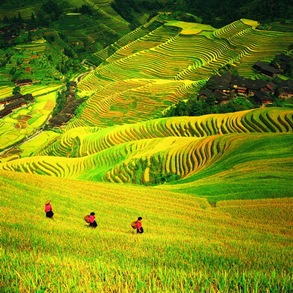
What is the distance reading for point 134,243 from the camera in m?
7.09

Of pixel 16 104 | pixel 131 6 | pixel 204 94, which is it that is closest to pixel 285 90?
pixel 204 94

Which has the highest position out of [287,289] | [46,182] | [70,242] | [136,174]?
[287,289]

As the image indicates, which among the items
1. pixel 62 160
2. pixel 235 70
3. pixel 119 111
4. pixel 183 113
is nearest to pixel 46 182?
pixel 62 160

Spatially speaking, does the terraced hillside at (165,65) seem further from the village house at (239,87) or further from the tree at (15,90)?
the tree at (15,90)

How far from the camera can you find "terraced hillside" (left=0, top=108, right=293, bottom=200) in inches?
663

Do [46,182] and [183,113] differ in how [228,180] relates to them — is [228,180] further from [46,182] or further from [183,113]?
[183,113]

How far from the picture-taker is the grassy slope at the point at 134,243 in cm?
445

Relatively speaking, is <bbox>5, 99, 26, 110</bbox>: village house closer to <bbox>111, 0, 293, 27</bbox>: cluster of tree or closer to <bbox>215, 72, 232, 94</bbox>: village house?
<bbox>215, 72, 232, 94</bbox>: village house

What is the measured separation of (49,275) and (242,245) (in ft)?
17.1

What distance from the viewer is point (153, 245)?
7059 millimetres

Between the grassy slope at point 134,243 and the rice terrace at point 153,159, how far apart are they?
0.14ft

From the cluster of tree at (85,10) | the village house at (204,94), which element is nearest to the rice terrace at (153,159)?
the village house at (204,94)


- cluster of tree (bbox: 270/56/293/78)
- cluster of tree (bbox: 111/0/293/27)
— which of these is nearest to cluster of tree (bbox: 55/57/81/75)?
cluster of tree (bbox: 111/0/293/27)

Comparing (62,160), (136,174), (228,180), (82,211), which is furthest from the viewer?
(62,160)
